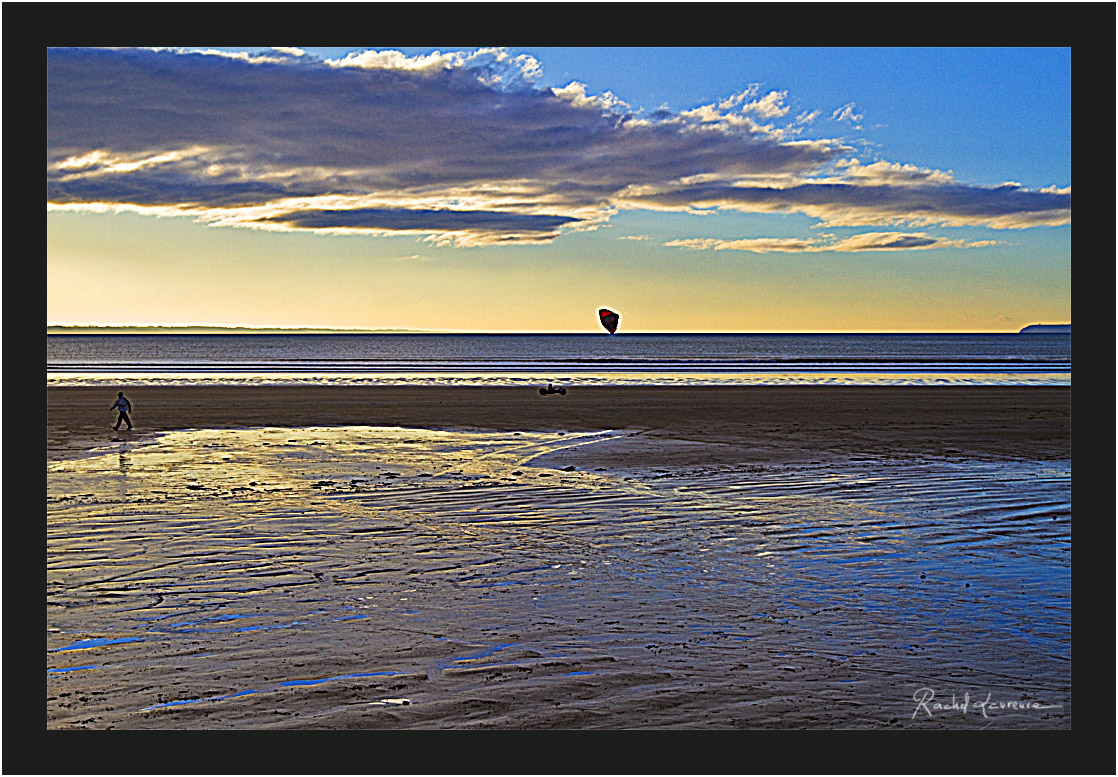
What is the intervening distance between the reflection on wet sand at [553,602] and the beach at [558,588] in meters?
0.04

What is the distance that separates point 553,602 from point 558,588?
20.7 inches

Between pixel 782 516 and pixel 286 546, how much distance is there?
23.3 feet

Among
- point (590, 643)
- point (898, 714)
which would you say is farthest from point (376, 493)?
point (898, 714)

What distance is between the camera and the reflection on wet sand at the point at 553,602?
687 cm

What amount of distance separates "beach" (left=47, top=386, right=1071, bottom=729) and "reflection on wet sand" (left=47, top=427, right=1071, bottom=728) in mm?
37

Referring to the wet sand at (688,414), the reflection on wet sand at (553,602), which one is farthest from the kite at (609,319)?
the reflection on wet sand at (553,602)

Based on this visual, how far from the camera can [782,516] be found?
1403 cm

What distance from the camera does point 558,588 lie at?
9.91m
